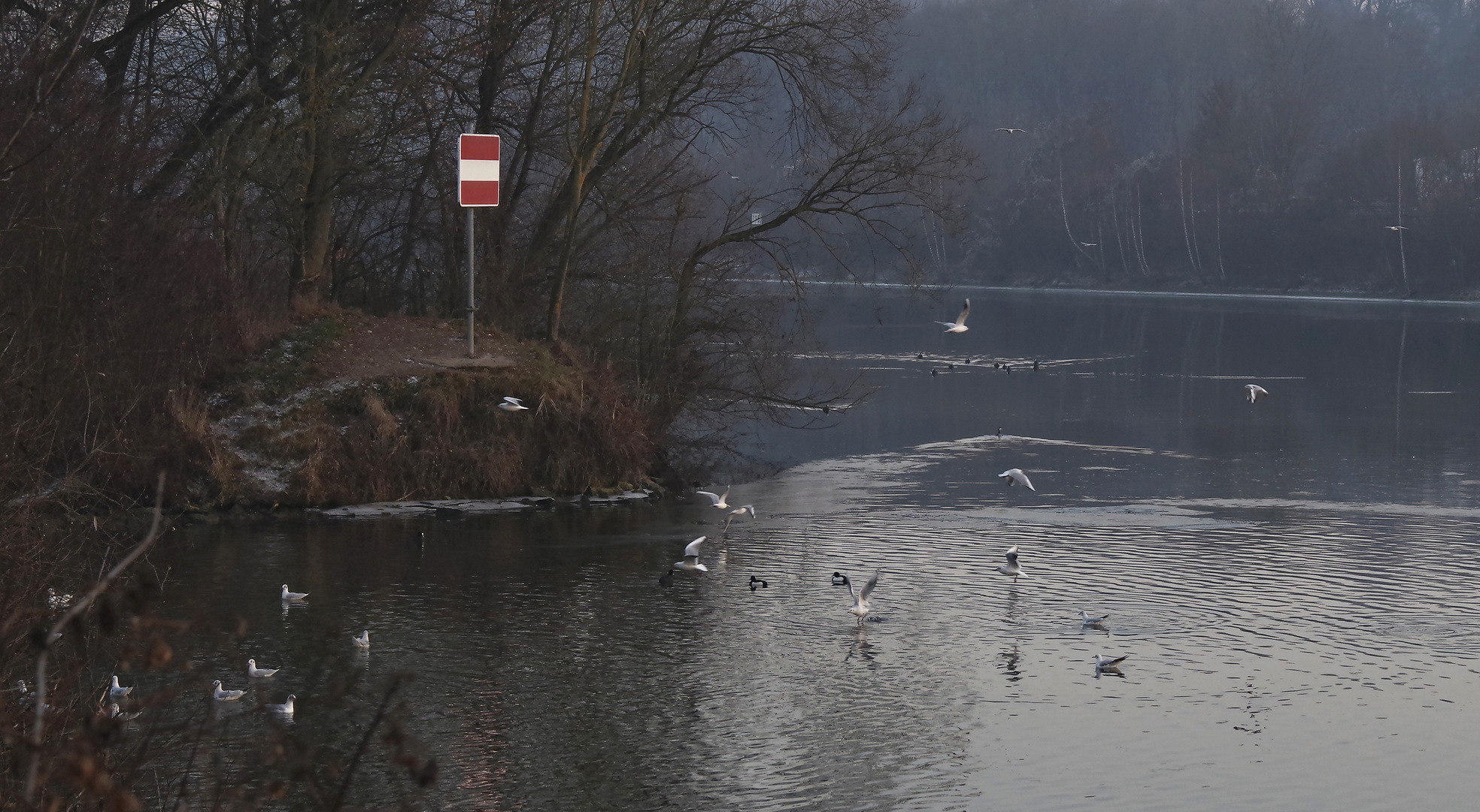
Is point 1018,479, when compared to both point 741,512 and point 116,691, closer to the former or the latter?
point 741,512

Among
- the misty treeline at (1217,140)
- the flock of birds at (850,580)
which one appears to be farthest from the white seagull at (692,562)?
the misty treeline at (1217,140)

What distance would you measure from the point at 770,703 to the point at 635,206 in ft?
49.4

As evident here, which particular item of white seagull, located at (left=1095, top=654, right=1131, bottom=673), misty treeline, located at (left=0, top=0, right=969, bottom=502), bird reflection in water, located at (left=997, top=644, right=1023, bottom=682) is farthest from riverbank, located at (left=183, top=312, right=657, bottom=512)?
white seagull, located at (left=1095, top=654, right=1131, bottom=673)

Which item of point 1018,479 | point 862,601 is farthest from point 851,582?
point 1018,479

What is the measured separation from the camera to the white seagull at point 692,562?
651 inches

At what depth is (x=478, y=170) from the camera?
67.3ft

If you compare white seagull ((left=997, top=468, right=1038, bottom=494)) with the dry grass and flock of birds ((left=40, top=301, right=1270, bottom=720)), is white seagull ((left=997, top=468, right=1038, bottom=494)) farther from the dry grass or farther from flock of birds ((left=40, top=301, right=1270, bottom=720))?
the dry grass

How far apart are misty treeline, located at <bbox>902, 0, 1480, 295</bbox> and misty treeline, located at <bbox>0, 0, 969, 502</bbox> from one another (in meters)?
58.1

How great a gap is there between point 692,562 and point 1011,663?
4503 mm

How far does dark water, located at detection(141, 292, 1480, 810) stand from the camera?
420 inches

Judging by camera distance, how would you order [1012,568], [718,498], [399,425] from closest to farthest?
[1012,568] < [399,425] < [718,498]

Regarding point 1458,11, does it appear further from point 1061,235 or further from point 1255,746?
point 1255,746

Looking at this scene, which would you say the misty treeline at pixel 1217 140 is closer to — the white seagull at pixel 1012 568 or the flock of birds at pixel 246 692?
the white seagull at pixel 1012 568

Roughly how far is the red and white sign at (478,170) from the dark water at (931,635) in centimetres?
410
